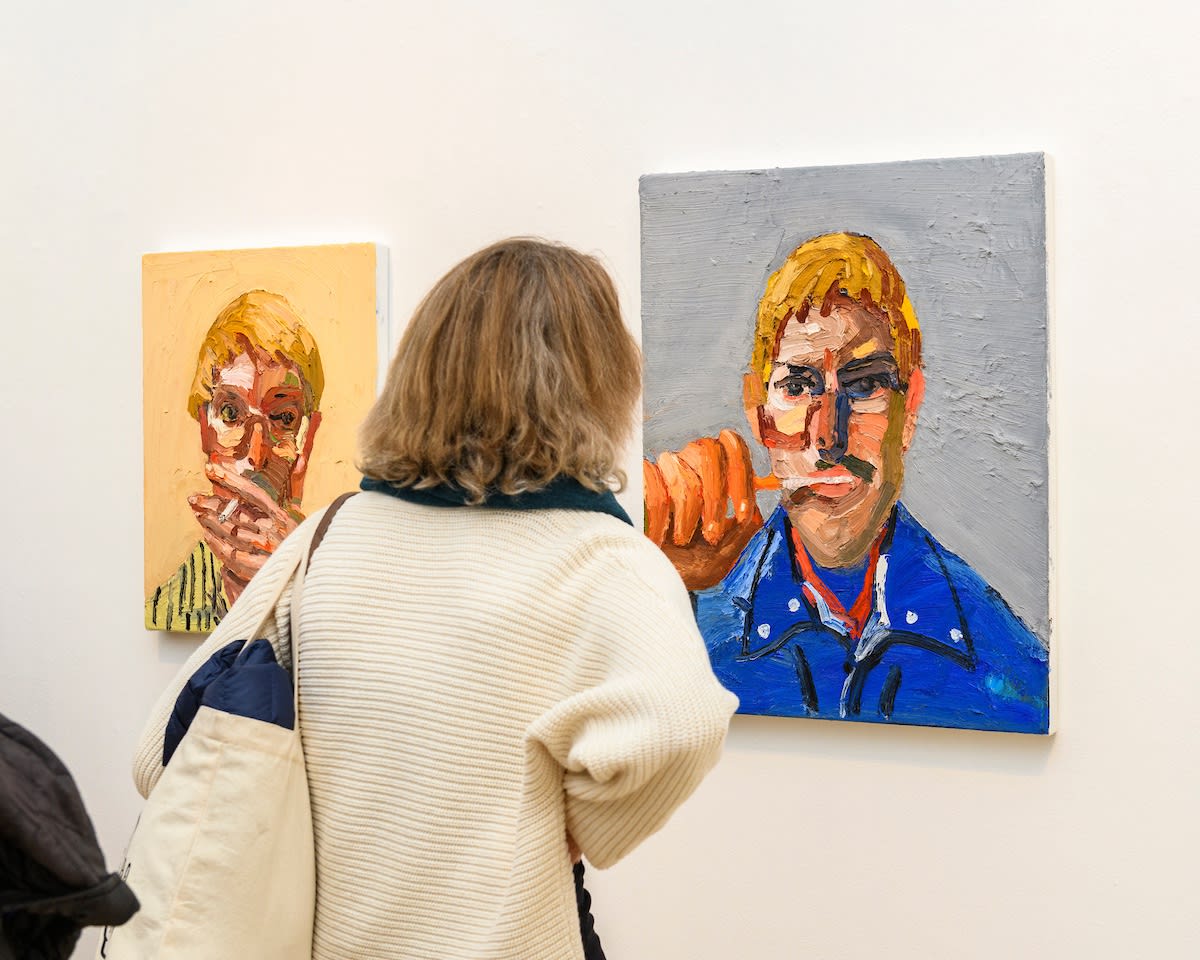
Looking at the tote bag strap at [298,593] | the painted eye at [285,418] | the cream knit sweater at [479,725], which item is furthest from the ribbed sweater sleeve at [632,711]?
the painted eye at [285,418]

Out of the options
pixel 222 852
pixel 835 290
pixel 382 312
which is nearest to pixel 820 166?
pixel 835 290

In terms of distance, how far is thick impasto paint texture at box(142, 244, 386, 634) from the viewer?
252 cm

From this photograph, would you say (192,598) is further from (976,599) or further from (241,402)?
(976,599)

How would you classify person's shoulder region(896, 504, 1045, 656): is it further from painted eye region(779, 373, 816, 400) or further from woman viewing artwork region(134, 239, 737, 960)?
woman viewing artwork region(134, 239, 737, 960)

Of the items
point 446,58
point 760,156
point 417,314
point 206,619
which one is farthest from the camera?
point 206,619

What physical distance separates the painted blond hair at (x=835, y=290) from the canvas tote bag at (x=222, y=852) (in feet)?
3.80

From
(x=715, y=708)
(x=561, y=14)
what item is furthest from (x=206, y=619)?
(x=715, y=708)

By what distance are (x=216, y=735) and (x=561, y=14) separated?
62.3 inches

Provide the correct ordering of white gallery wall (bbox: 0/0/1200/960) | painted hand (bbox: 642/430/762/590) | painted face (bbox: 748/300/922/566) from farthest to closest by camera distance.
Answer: painted hand (bbox: 642/430/762/590), painted face (bbox: 748/300/922/566), white gallery wall (bbox: 0/0/1200/960)

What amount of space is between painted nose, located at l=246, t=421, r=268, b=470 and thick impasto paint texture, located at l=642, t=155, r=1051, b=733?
2.74 feet

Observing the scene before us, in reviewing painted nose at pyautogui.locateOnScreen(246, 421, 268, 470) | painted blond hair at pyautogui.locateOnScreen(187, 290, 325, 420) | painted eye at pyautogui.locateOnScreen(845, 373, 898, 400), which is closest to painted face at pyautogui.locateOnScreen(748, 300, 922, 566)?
painted eye at pyautogui.locateOnScreen(845, 373, 898, 400)

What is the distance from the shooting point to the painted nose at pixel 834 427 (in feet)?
7.08

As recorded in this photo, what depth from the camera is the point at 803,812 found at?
2262 millimetres

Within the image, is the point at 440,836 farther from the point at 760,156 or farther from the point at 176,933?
the point at 760,156
